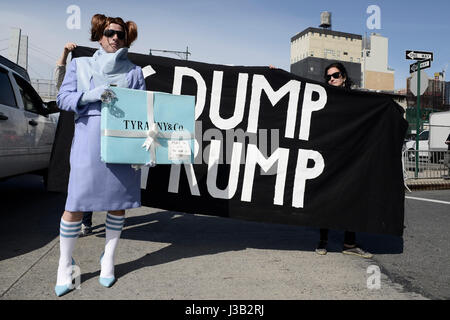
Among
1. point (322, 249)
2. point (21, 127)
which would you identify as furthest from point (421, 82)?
point (21, 127)

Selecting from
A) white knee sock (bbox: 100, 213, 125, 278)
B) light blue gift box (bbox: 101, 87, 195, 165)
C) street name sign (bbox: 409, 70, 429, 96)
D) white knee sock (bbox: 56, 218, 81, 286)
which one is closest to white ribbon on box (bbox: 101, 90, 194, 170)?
light blue gift box (bbox: 101, 87, 195, 165)

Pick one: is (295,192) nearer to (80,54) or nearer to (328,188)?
(328,188)

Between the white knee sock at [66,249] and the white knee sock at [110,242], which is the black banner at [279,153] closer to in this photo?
the white knee sock at [110,242]

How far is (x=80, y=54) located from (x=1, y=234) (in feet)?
7.75

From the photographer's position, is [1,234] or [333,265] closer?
[333,265]

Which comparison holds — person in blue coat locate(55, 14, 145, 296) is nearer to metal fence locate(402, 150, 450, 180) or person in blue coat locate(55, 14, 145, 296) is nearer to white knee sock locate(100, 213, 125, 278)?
white knee sock locate(100, 213, 125, 278)

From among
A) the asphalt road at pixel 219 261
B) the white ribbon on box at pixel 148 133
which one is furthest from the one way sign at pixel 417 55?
the white ribbon on box at pixel 148 133

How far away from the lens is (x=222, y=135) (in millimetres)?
3895

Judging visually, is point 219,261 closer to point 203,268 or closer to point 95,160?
point 203,268

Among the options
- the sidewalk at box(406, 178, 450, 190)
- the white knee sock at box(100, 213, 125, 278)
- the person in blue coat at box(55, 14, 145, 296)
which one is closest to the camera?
the person in blue coat at box(55, 14, 145, 296)

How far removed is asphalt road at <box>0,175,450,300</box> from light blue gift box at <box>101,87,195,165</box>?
3.46 feet

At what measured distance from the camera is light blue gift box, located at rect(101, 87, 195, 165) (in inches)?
102

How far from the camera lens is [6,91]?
457 cm
